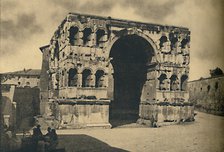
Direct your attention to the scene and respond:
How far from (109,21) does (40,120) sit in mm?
5143

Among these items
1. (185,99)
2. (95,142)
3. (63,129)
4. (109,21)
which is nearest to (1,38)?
(95,142)

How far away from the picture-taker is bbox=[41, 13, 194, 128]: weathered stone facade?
1141cm

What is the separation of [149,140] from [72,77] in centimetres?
418

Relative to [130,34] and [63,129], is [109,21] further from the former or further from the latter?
[63,129]

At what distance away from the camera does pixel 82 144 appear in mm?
8539

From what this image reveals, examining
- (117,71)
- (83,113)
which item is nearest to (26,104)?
(83,113)

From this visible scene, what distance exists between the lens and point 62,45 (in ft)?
39.7

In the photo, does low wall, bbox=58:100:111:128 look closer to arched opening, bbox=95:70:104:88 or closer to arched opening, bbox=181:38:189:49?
arched opening, bbox=95:70:104:88

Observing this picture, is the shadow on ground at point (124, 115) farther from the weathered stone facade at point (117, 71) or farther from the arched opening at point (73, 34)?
the arched opening at point (73, 34)

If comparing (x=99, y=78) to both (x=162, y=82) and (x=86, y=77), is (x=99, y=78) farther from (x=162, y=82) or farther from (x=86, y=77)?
(x=162, y=82)

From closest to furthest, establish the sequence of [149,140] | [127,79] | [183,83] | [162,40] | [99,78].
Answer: [149,140] → [99,78] → [162,40] → [183,83] → [127,79]

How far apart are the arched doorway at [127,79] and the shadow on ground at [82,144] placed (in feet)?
16.3

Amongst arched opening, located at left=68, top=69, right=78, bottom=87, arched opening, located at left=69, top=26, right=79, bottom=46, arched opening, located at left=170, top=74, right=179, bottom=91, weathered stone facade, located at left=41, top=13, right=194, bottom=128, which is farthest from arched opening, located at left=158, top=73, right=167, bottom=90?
arched opening, located at left=69, top=26, right=79, bottom=46

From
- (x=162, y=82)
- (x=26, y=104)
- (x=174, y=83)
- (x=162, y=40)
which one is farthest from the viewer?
(x=174, y=83)
